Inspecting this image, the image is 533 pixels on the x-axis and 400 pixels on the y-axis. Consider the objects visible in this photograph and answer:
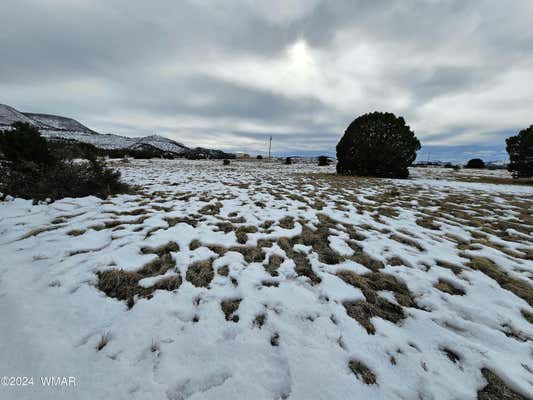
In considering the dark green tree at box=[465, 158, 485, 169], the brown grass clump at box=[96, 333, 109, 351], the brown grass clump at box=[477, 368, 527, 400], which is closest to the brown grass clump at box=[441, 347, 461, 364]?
the brown grass clump at box=[477, 368, 527, 400]

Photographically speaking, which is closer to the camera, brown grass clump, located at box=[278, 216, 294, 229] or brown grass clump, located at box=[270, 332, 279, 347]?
brown grass clump, located at box=[270, 332, 279, 347]

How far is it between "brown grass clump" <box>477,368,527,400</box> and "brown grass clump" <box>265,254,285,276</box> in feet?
5.36

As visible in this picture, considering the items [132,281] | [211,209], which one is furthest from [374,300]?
[211,209]

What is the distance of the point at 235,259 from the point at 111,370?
145cm

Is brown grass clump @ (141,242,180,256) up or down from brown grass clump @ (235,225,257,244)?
down

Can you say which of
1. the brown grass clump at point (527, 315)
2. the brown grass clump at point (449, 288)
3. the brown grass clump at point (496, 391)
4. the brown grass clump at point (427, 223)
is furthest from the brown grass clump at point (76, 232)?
the brown grass clump at point (427, 223)

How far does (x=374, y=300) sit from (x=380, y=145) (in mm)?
11929

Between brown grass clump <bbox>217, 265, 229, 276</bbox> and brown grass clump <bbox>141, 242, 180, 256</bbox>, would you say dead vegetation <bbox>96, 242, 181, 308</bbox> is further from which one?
brown grass clump <bbox>217, 265, 229, 276</bbox>

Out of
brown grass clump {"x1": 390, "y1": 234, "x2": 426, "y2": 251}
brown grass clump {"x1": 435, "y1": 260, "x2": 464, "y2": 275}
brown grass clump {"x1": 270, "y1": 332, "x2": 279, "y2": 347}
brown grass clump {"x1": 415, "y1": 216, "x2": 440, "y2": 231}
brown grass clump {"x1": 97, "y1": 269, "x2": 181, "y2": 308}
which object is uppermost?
brown grass clump {"x1": 415, "y1": 216, "x2": 440, "y2": 231}

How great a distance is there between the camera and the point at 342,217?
426 centimetres

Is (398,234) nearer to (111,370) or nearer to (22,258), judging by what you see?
(111,370)

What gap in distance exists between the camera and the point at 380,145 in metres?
11.7

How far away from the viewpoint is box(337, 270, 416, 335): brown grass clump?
5.73 feet

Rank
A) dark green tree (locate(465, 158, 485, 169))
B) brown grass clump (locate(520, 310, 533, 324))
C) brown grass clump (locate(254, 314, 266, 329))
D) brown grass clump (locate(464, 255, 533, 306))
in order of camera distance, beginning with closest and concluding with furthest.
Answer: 1. brown grass clump (locate(254, 314, 266, 329))
2. brown grass clump (locate(520, 310, 533, 324))
3. brown grass clump (locate(464, 255, 533, 306))
4. dark green tree (locate(465, 158, 485, 169))
